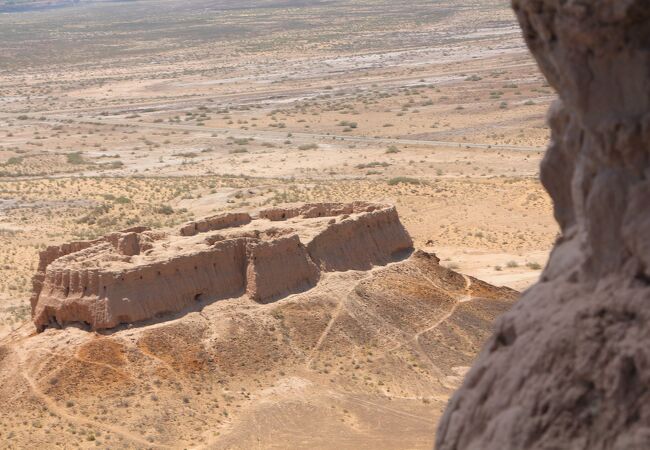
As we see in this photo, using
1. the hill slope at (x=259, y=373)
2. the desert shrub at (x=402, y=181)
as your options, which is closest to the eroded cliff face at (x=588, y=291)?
the hill slope at (x=259, y=373)

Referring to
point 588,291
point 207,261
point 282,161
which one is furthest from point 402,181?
point 588,291

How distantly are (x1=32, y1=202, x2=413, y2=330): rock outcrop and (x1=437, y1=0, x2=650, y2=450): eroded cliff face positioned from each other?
1418 centimetres

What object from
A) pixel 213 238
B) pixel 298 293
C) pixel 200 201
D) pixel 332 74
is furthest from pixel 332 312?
pixel 332 74

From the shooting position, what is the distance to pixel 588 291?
27.7 feet

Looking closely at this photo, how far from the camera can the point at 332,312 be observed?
24.3 m

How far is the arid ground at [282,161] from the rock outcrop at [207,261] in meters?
0.66

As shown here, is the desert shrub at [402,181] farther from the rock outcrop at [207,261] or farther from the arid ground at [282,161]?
the rock outcrop at [207,261]

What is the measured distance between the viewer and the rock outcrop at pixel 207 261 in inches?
880

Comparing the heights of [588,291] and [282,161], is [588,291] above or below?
above

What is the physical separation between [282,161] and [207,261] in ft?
127

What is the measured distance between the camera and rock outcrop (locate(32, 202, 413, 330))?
2236 centimetres

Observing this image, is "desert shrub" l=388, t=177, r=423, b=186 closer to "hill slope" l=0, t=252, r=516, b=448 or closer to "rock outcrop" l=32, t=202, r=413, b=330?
"rock outcrop" l=32, t=202, r=413, b=330

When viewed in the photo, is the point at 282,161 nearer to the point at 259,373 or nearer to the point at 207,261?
the point at 207,261

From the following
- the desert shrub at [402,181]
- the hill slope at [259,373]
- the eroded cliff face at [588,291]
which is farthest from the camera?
the desert shrub at [402,181]
